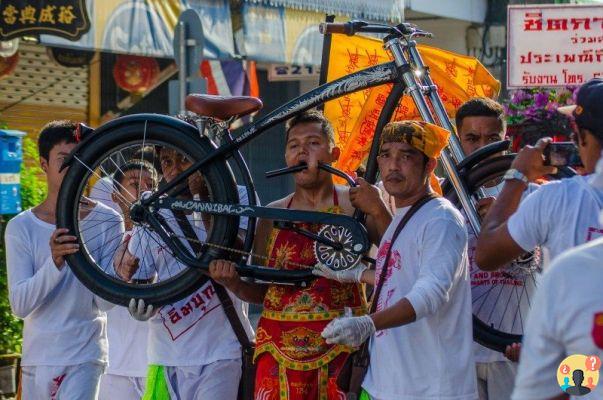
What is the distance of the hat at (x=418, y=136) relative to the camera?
5051mm

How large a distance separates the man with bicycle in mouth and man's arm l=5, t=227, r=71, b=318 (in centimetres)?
91

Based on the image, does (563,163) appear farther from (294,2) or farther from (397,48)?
(294,2)

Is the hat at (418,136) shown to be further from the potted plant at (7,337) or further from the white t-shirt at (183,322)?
the potted plant at (7,337)

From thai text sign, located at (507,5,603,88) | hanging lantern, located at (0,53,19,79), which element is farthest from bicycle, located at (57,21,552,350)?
hanging lantern, located at (0,53,19,79)

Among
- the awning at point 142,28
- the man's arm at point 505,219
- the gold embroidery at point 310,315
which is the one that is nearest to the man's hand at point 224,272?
the gold embroidery at point 310,315

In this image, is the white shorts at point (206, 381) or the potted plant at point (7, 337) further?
the potted plant at point (7, 337)

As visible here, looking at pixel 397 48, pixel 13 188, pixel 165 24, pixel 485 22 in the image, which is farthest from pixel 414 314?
pixel 485 22

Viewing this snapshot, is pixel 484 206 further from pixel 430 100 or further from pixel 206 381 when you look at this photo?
pixel 206 381

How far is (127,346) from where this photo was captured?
21.9 feet

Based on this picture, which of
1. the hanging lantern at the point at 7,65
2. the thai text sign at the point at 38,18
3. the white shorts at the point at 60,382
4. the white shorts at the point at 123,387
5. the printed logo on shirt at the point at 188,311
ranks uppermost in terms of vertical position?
the thai text sign at the point at 38,18

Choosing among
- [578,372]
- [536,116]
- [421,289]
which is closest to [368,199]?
[421,289]

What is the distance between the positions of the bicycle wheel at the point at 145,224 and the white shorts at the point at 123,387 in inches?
30.1

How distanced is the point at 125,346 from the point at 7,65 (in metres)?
7.73

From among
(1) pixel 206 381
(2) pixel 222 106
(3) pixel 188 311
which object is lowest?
(1) pixel 206 381
